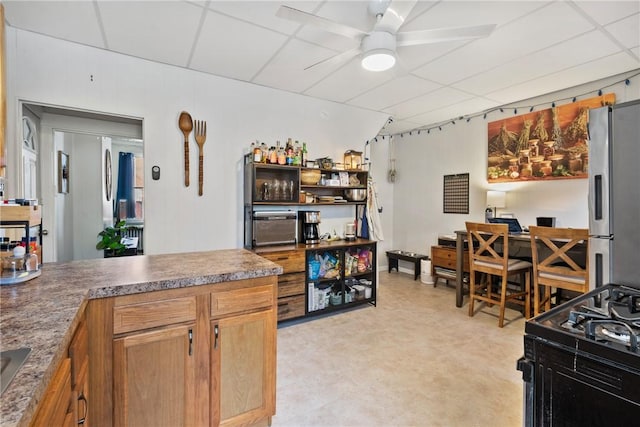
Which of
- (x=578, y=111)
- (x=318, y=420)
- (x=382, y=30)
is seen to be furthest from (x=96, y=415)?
(x=578, y=111)

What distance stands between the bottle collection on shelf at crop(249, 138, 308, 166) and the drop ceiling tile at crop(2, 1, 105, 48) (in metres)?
1.58

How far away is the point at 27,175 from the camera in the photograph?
9.05ft

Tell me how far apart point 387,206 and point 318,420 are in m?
4.51

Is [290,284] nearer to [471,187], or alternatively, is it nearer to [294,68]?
[294,68]

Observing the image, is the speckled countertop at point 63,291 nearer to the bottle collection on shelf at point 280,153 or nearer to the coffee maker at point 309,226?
the bottle collection on shelf at point 280,153

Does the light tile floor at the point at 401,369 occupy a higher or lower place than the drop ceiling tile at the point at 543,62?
lower

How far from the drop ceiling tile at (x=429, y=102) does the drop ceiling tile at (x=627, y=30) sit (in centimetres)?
139

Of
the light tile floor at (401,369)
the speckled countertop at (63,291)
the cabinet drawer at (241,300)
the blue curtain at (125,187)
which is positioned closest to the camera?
the speckled countertop at (63,291)

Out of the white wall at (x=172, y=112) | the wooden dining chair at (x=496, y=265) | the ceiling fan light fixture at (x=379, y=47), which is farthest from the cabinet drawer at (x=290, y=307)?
the ceiling fan light fixture at (x=379, y=47)

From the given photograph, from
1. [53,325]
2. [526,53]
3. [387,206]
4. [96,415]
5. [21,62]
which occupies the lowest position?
[96,415]

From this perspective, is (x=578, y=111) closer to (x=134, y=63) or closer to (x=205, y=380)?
(x=205, y=380)

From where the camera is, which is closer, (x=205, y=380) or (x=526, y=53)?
(x=205, y=380)

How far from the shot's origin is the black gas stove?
884mm

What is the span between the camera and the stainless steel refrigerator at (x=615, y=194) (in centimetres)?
166
